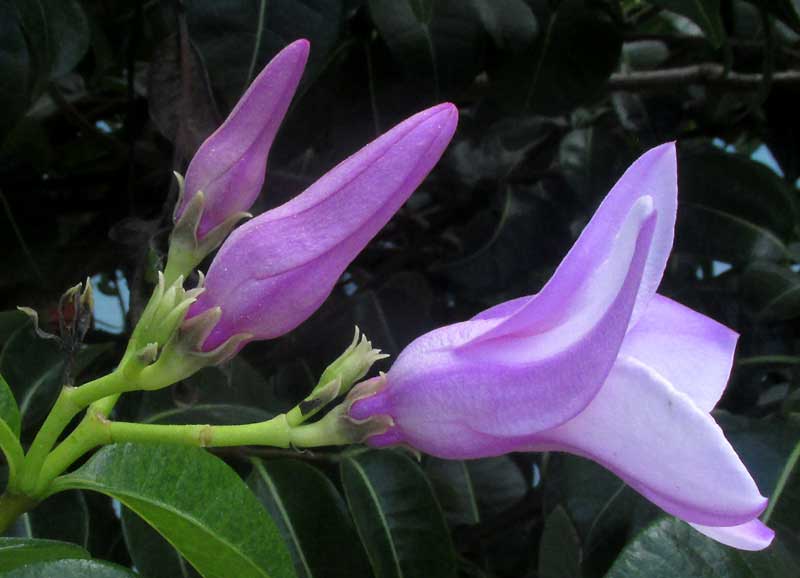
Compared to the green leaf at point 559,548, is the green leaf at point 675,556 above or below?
Answer: above

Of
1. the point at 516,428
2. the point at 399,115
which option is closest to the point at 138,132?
the point at 399,115

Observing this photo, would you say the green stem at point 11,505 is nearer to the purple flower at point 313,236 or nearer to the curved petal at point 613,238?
the purple flower at point 313,236

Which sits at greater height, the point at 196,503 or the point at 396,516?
the point at 196,503

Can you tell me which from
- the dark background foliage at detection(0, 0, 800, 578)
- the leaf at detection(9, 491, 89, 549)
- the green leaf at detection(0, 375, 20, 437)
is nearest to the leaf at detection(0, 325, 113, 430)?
the dark background foliage at detection(0, 0, 800, 578)

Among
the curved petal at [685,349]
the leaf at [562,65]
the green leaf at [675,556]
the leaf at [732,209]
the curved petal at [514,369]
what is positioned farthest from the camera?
the leaf at [732,209]

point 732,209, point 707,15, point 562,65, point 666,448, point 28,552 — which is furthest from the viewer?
point 732,209

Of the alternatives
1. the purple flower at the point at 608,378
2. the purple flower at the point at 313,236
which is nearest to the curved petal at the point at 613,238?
the purple flower at the point at 608,378

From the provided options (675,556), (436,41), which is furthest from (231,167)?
(436,41)

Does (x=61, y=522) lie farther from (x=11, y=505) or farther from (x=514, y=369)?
(x=514, y=369)
